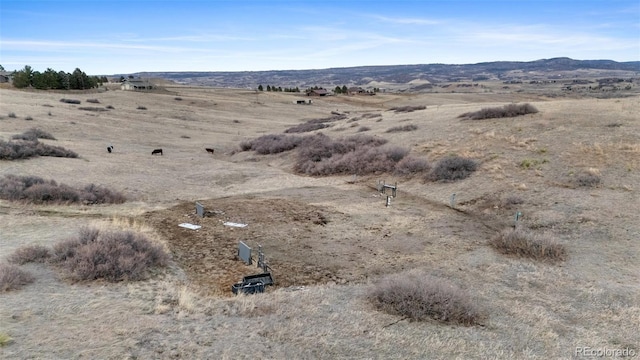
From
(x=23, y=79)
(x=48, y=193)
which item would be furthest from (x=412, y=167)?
(x=23, y=79)

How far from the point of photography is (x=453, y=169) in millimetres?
21094

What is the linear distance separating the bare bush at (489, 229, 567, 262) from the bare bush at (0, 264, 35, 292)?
468 inches

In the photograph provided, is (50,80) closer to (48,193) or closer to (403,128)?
(403,128)

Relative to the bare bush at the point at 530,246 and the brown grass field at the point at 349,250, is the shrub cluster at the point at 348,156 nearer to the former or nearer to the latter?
the brown grass field at the point at 349,250

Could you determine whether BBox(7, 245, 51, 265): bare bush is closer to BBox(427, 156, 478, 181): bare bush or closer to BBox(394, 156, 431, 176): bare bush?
BBox(427, 156, 478, 181): bare bush

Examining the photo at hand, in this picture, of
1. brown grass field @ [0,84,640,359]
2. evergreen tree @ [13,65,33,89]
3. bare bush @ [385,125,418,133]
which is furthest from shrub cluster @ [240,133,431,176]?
evergreen tree @ [13,65,33,89]

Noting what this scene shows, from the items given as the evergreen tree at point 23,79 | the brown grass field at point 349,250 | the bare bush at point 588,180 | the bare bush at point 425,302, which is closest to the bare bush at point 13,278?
the brown grass field at point 349,250

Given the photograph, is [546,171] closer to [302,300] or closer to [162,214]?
[302,300]

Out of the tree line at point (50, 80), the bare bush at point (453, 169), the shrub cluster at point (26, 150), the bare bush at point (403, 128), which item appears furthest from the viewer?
the tree line at point (50, 80)

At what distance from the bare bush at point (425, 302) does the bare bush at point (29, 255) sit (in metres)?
7.60

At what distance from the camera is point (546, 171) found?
63.8 ft

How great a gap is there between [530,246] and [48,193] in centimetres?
1598

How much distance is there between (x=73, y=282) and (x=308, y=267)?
5352mm

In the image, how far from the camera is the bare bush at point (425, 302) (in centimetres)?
843
